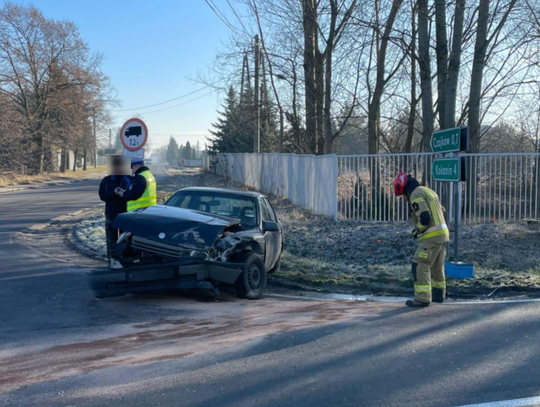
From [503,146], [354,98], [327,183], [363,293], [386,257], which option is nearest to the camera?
[363,293]

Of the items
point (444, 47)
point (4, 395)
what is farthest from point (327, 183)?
point (4, 395)

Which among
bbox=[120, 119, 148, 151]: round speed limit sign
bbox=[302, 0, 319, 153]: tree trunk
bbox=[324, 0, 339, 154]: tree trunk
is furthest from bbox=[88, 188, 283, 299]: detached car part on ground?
bbox=[302, 0, 319, 153]: tree trunk

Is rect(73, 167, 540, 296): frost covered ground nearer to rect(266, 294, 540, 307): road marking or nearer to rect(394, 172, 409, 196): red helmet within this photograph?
rect(266, 294, 540, 307): road marking

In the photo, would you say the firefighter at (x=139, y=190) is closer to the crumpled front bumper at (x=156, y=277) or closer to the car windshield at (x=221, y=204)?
the car windshield at (x=221, y=204)

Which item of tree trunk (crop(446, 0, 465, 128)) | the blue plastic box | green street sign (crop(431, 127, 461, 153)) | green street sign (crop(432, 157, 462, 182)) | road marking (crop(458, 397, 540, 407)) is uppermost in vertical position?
tree trunk (crop(446, 0, 465, 128))

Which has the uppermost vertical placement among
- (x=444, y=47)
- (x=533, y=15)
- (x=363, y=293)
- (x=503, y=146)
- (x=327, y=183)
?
(x=533, y=15)

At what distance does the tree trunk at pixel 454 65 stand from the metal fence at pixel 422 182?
4.73 feet

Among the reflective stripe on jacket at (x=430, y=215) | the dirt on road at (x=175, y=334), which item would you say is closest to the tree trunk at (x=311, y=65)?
the reflective stripe on jacket at (x=430, y=215)

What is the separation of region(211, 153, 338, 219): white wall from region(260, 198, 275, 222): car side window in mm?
6926

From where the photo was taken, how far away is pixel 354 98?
21.1 metres

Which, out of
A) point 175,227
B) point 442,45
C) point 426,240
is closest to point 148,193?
A: point 175,227

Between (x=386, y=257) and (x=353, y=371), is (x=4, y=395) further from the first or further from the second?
(x=386, y=257)

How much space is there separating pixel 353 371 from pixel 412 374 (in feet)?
1.66

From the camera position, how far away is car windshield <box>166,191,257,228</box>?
339 inches
